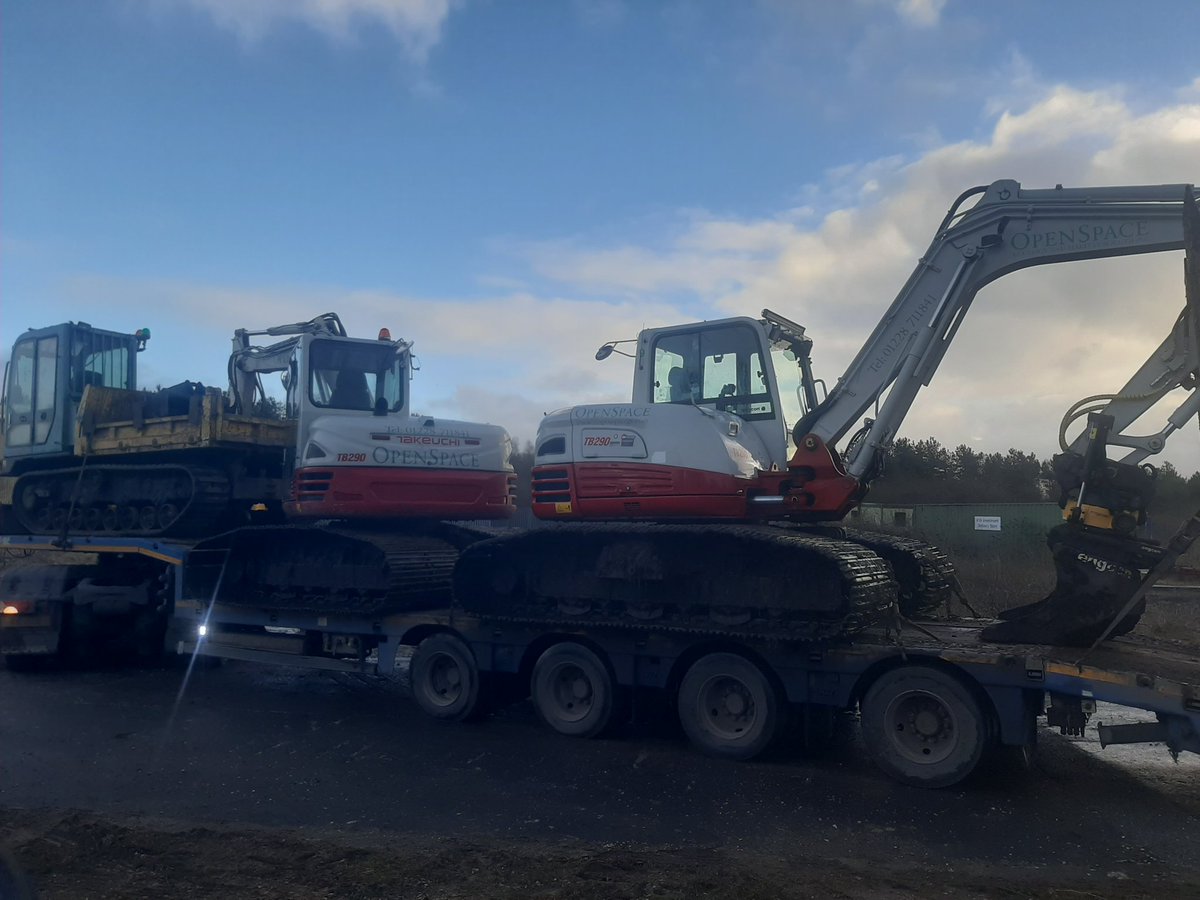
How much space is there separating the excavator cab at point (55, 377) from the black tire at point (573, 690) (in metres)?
8.45

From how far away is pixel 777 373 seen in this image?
954cm

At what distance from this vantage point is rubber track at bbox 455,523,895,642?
26.3 feet

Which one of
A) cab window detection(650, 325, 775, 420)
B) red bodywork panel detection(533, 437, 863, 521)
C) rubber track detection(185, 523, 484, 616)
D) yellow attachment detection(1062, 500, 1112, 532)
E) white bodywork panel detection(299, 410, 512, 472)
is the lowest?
rubber track detection(185, 523, 484, 616)

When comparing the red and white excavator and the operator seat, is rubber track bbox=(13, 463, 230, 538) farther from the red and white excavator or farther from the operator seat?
the red and white excavator

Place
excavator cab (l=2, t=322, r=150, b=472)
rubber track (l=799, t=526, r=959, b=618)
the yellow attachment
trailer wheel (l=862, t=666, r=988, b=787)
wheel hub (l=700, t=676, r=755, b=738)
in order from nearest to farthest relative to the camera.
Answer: trailer wheel (l=862, t=666, r=988, b=787) < the yellow attachment < wheel hub (l=700, t=676, r=755, b=738) < rubber track (l=799, t=526, r=959, b=618) < excavator cab (l=2, t=322, r=150, b=472)

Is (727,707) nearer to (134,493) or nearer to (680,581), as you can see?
(680,581)

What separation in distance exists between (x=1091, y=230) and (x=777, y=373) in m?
2.87

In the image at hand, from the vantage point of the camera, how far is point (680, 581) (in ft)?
28.9

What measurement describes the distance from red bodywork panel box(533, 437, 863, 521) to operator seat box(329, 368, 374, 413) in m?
3.95

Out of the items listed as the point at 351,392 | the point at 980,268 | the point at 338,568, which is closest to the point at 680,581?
the point at 980,268

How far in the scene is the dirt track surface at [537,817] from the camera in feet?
18.8

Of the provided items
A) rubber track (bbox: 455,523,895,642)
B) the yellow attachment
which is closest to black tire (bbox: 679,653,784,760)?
rubber track (bbox: 455,523,895,642)

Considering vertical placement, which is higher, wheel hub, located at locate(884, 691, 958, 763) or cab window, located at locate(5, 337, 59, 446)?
cab window, located at locate(5, 337, 59, 446)

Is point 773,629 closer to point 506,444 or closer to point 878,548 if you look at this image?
point 878,548
